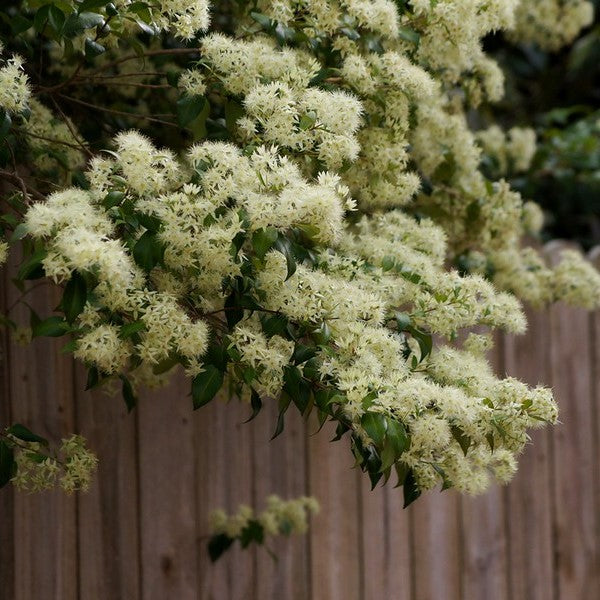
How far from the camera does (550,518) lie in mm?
3479

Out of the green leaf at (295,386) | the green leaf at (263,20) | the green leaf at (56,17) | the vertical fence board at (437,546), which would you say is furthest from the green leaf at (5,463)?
the vertical fence board at (437,546)

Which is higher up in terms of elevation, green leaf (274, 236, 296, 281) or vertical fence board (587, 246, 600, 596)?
green leaf (274, 236, 296, 281)

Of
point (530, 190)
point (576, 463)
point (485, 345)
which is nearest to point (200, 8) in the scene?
point (485, 345)

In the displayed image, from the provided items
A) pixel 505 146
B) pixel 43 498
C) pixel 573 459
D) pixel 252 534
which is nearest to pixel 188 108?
pixel 43 498

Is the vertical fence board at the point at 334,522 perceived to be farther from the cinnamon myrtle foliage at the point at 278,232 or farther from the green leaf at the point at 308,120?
the green leaf at the point at 308,120

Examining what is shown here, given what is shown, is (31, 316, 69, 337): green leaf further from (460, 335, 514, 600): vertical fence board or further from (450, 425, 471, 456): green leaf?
(460, 335, 514, 600): vertical fence board

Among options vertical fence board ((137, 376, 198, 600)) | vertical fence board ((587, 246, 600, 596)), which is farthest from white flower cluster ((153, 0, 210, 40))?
vertical fence board ((587, 246, 600, 596))

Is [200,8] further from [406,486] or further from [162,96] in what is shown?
[406,486]

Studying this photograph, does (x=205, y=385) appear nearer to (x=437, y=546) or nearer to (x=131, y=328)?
(x=131, y=328)

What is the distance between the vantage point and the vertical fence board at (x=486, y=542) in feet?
10.5

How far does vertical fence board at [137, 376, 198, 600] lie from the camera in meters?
2.43

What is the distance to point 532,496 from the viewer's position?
3.40 metres

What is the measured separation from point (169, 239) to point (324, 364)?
0.34 meters

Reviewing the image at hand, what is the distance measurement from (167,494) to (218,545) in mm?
197
